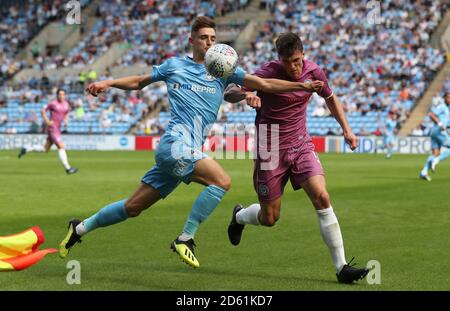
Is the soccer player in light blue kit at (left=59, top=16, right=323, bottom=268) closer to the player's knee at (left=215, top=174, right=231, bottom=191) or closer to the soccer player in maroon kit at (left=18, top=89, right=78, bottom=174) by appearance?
the player's knee at (left=215, top=174, right=231, bottom=191)

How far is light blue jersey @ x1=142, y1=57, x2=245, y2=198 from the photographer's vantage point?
851 cm

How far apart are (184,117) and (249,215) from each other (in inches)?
55.6

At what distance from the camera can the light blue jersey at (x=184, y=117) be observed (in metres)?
8.51

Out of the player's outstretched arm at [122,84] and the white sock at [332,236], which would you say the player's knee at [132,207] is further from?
the white sock at [332,236]

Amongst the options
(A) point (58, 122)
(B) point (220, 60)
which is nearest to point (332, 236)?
(B) point (220, 60)

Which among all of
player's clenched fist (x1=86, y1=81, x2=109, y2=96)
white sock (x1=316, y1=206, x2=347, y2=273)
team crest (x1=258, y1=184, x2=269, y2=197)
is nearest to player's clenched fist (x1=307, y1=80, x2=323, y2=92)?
white sock (x1=316, y1=206, x2=347, y2=273)

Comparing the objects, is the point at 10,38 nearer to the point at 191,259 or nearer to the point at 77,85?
the point at 77,85

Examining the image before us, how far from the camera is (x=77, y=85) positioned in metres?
52.6

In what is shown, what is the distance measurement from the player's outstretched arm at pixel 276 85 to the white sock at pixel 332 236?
123cm

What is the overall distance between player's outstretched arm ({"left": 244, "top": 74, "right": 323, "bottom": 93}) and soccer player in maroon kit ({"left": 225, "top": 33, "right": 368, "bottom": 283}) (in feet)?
0.46

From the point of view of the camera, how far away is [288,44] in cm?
794

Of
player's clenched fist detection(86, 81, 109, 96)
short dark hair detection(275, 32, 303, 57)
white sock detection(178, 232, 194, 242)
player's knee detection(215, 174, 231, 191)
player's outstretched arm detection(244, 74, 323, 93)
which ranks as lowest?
white sock detection(178, 232, 194, 242)

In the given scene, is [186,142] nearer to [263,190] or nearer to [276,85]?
[263,190]

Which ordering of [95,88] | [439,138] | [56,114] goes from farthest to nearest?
[56,114] < [439,138] < [95,88]
